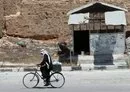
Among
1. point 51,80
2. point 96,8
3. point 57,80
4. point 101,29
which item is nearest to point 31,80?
point 51,80

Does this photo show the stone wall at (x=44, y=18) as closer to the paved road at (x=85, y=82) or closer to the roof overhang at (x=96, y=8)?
the roof overhang at (x=96, y=8)

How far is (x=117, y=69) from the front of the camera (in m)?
27.0

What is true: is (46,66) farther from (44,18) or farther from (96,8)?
(44,18)

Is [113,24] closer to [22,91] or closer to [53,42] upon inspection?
[53,42]

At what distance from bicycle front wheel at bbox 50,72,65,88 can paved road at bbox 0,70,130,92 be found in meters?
0.20

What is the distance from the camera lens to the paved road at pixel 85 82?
18625 mm

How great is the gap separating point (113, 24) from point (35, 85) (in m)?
11.7

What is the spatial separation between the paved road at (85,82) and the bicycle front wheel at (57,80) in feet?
0.66

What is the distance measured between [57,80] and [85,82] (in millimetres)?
2359

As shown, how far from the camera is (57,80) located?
1939 cm

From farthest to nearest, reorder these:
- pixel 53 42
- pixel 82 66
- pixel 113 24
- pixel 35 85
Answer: pixel 53 42 < pixel 113 24 < pixel 82 66 < pixel 35 85

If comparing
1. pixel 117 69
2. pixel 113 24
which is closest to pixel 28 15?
pixel 113 24

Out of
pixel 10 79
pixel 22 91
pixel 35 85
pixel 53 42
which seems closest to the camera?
pixel 22 91

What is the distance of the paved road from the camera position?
61.1 ft
